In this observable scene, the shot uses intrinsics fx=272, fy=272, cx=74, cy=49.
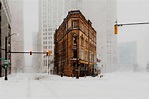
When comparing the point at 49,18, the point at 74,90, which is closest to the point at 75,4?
the point at 49,18

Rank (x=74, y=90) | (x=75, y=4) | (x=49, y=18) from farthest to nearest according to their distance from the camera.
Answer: (x=75, y=4) < (x=49, y=18) < (x=74, y=90)

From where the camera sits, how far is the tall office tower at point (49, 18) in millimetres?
132625

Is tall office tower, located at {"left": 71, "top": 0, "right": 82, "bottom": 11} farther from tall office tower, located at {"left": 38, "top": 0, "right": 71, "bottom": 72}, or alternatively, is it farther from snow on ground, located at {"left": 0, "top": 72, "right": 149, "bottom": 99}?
snow on ground, located at {"left": 0, "top": 72, "right": 149, "bottom": 99}

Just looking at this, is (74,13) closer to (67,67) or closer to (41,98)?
(67,67)

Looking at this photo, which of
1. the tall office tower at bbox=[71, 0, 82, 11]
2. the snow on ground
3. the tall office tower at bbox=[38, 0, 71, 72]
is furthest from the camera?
the tall office tower at bbox=[71, 0, 82, 11]

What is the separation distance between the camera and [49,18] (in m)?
140

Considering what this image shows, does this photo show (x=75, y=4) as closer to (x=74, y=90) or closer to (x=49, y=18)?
(x=49, y=18)

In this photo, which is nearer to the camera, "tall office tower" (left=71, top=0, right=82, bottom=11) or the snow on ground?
the snow on ground

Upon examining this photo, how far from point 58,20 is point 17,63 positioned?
179 ft

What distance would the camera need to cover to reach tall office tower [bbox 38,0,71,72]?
13262cm

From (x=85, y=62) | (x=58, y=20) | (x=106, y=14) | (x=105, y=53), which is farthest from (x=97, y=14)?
(x=85, y=62)

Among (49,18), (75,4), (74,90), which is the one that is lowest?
(74,90)

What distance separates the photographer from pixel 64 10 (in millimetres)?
133500

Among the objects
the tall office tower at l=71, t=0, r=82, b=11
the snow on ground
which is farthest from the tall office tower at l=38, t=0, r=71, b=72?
the snow on ground
